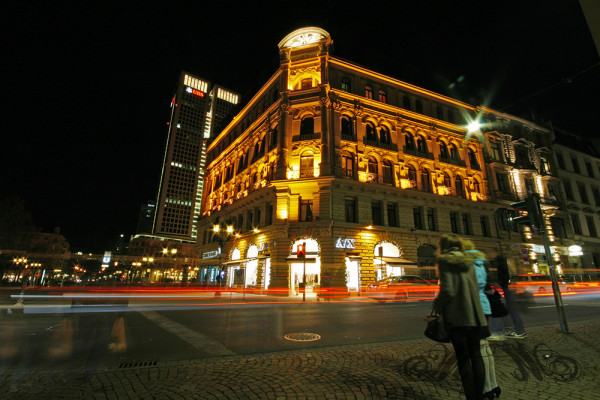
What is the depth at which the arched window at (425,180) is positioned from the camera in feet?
93.6

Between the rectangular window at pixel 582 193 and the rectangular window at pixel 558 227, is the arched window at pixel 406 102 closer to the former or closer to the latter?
the rectangular window at pixel 558 227

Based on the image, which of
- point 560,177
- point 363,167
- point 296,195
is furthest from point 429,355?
point 560,177

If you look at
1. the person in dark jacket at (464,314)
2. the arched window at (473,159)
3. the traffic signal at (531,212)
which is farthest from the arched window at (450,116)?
the person in dark jacket at (464,314)

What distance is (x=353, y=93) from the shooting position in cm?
2847

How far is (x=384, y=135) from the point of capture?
1148 inches

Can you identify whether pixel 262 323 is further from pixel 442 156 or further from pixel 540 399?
pixel 442 156

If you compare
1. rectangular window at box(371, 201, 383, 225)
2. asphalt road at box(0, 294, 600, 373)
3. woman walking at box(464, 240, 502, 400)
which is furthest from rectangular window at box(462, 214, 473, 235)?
woman walking at box(464, 240, 502, 400)

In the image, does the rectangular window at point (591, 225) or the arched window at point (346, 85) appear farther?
the rectangular window at point (591, 225)

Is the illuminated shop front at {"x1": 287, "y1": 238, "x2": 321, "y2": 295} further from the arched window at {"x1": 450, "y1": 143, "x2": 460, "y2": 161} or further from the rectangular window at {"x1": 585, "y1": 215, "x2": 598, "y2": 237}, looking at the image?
the rectangular window at {"x1": 585, "y1": 215, "x2": 598, "y2": 237}

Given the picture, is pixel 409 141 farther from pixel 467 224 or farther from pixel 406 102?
pixel 467 224

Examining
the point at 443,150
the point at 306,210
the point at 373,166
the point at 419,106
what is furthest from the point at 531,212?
the point at 419,106

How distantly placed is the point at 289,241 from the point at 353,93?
16.3m

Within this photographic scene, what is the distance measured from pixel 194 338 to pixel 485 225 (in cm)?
3260

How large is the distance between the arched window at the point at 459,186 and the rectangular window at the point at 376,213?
10524mm
